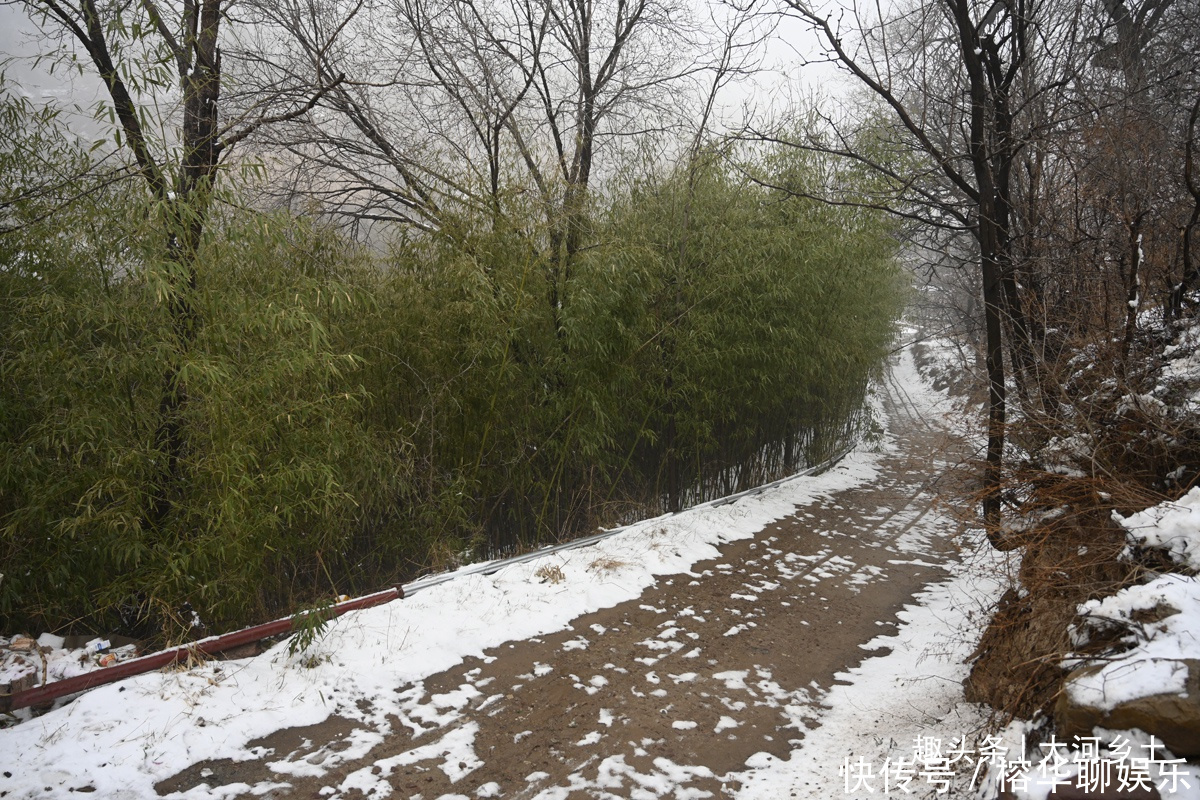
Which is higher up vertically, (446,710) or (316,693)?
(316,693)

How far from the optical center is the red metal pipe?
264 centimetres

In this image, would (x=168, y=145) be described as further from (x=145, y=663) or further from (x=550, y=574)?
(x=550, y=574)

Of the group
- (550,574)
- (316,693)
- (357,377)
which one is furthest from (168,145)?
(550,574)

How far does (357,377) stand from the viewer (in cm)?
420

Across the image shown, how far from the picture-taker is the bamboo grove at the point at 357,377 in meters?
3.06

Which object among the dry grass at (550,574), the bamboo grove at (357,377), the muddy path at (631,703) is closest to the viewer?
the muddy path at (631,703)

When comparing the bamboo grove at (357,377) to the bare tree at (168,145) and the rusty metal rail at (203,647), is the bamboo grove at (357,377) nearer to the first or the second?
the bare tree at (168,145)

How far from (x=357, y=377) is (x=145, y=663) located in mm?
1812

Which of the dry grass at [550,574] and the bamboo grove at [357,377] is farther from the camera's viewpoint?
the dry grass at [550,574]

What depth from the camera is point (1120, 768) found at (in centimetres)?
172

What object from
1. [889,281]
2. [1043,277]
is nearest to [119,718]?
[1043,277]

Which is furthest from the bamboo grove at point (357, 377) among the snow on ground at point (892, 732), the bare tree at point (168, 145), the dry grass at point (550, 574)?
the snow on ground at point (892, 732)

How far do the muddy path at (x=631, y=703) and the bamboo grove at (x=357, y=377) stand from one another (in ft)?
Answer: 3.17

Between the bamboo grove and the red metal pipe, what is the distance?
20 cm
